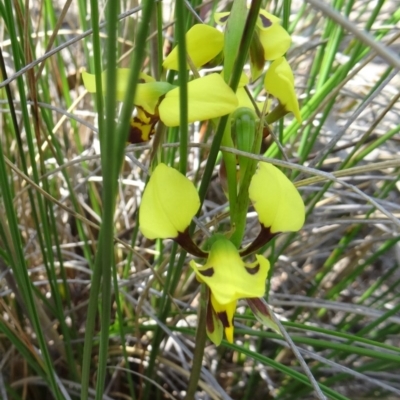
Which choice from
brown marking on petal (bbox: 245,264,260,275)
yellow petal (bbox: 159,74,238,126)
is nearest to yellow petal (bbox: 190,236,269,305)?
brown marking on petal (bbox: 245,264,260,275)

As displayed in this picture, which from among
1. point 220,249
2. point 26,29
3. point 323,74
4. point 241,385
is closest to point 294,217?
point 220,249

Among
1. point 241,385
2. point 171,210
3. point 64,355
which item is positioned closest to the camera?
point 171,210

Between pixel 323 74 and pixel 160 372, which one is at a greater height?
pixel 323 74

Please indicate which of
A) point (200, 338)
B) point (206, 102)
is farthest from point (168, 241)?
point (206, 102)

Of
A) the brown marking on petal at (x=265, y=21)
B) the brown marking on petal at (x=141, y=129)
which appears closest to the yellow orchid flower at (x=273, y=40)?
the brown marking on petal at (x=265, y=21)

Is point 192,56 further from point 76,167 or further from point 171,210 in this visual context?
point 76,167

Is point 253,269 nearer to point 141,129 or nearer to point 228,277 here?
point 228,277
